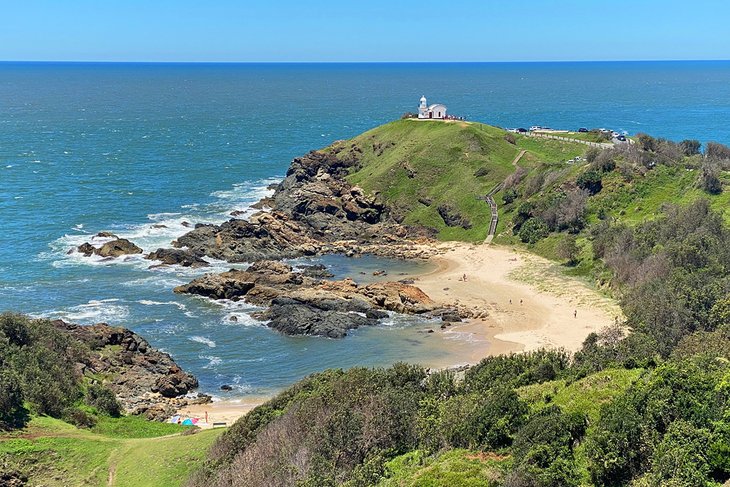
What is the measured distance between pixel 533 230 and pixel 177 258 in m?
39.5

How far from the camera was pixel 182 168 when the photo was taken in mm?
124750

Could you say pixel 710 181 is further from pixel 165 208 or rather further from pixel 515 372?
pixel 165 208

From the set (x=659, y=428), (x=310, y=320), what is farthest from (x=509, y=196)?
(x=659, y=428)

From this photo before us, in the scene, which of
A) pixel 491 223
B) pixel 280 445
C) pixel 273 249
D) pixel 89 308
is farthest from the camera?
pixel 491 223

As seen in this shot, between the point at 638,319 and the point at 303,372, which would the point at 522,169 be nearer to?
the point at 638,319

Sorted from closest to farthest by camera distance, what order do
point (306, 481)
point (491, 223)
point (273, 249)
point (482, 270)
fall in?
point (306, 481), point (482, 270), point (273, 249), point (491, 223)

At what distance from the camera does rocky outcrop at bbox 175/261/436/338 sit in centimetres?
5831

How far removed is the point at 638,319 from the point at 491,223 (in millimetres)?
37005

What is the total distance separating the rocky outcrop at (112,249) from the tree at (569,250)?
45750 mm

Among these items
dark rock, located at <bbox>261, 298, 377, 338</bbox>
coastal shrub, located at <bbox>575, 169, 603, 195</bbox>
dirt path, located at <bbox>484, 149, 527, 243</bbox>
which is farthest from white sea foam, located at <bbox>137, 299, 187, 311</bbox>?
coastal shrub, located at <bbox>575, 169, 603, 195</bbox>

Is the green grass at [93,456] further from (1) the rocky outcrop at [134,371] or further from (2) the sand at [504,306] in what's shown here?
(1) the rocky outcrop at [134,371]

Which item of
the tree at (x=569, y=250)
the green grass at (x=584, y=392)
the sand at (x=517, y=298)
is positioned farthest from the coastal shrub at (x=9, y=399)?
the tree at (x=569, y=250)

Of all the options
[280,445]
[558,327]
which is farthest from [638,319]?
[280,445]

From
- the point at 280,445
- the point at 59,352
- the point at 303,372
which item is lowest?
the point at 303,372
